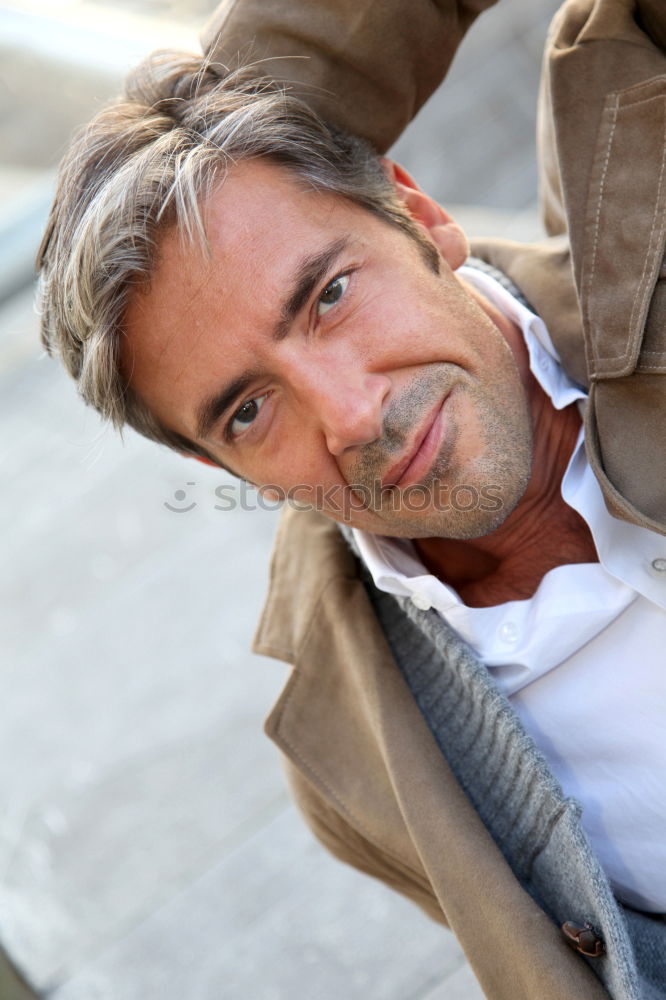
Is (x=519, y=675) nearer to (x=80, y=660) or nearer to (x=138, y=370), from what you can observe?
(x=138, y=370)

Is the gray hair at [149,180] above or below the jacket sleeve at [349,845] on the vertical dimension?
above

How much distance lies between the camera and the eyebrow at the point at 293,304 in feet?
5.78

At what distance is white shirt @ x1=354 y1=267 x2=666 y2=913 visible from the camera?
178cm

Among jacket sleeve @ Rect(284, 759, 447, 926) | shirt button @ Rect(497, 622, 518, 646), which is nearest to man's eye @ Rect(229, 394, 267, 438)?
shirt button @ Rect(497, 622, 518, 646)

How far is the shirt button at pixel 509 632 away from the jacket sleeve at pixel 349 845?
1.83ft

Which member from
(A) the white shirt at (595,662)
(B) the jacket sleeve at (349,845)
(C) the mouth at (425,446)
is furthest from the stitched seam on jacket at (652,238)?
(B) the jacket sleeve at (349,845)

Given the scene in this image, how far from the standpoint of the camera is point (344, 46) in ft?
6.61

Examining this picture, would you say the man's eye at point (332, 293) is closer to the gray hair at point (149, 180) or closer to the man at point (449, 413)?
the man at point (449, 413)

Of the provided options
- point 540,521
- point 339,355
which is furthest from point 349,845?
point 339,355

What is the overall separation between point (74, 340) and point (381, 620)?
2.90 ft

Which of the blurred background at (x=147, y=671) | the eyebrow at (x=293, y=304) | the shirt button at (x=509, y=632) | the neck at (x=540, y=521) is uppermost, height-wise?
the eyebrow at (x=293, y=304)

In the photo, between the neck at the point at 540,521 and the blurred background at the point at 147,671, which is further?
the blurred background at the point at 147,671

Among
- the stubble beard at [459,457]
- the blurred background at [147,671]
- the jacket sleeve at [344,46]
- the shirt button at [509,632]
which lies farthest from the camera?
the blurred background at [147,671]

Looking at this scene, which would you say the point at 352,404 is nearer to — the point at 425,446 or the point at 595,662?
the point at 425,446
